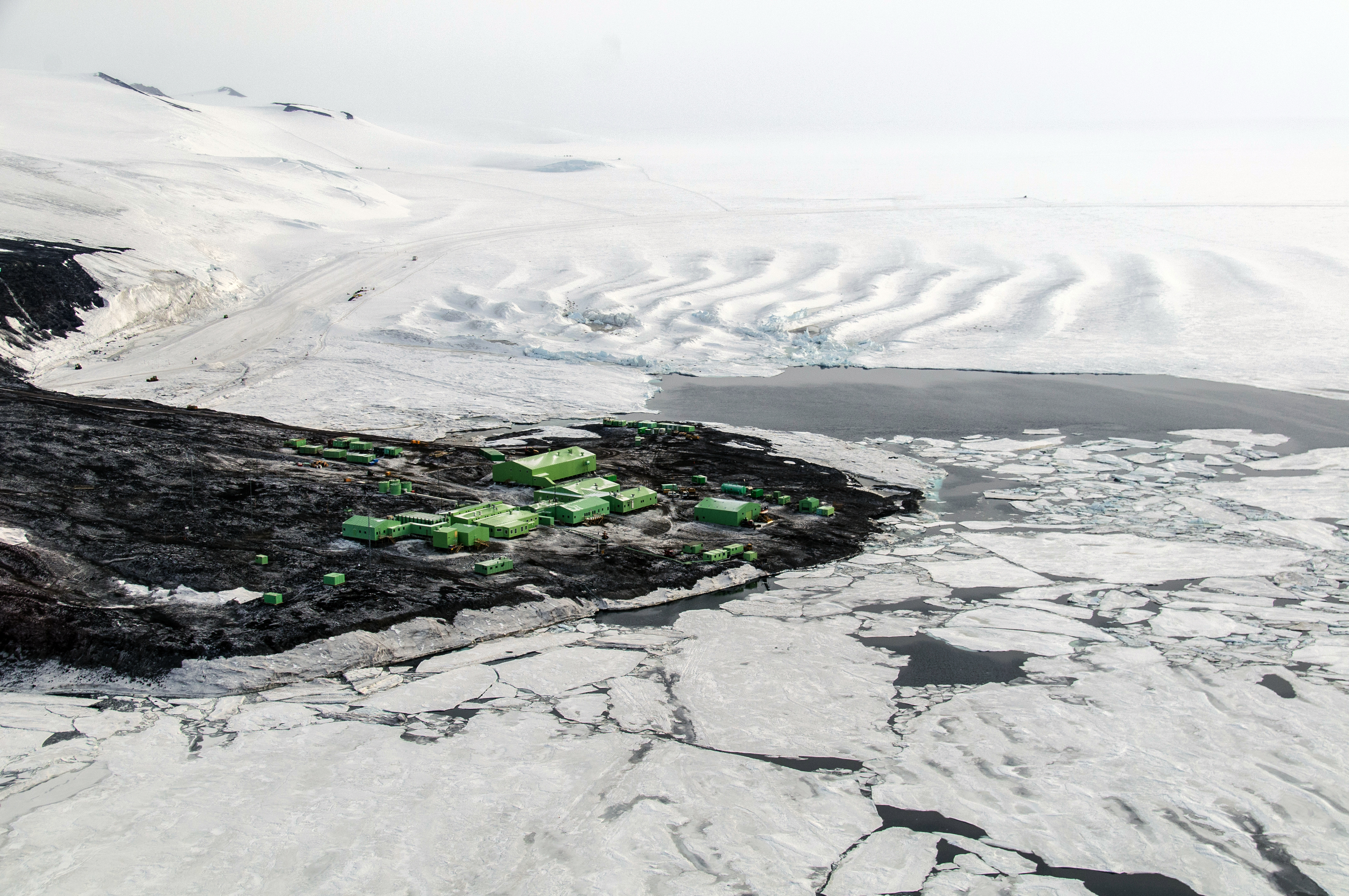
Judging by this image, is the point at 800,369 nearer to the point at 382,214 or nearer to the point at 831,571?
the point at 831,571

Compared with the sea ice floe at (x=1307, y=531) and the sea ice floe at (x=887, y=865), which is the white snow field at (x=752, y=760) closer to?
the sea ice floe at (x=887, y=865)

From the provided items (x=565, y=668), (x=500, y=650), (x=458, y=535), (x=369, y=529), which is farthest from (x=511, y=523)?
(x=565, y=668)

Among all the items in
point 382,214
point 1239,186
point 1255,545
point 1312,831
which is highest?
point 1239,186

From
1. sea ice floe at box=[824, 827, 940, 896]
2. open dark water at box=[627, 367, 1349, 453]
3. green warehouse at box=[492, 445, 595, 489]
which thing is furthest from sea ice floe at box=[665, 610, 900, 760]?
open dark water at box=[627, 367, 1349, 453]

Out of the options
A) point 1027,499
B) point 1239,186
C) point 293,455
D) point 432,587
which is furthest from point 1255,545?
point 1239,186

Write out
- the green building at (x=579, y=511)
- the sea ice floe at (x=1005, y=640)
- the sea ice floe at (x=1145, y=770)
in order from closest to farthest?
the sea ice floe at (x=1145, y=770), the sea ice floe at (x=1005, y=640), the green building at (x=579, y=511)

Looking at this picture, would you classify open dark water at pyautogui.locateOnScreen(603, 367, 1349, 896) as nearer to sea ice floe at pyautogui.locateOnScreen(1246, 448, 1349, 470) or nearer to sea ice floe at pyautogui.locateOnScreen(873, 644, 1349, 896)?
sea ice floe at pyautogui.locateOnScreen(1246, 448, 1349, 470)

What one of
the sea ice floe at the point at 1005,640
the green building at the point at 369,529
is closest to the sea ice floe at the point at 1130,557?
the sea ice floe at the point at 1005,640
